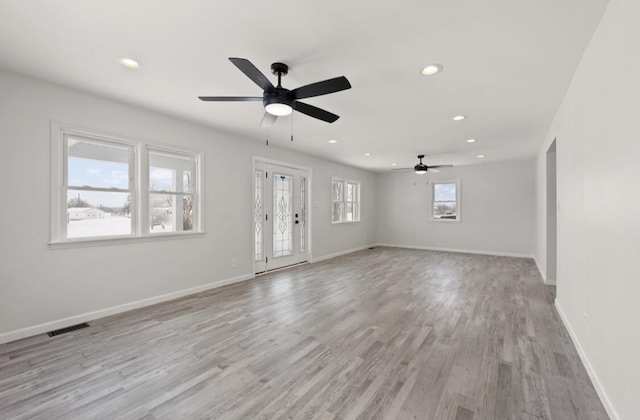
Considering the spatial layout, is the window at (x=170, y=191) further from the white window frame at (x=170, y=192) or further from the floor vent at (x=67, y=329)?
the floor vent at (x=67, y=329)

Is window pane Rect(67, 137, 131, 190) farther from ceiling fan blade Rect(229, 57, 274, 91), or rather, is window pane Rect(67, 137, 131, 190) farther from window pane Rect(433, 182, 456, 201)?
window pane Rect(433, 182, 456, 201)

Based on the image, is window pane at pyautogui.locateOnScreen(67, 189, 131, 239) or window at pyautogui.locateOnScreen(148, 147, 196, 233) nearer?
window pane at pyautogui.locateOnScreen(67, 189, 131, 239)

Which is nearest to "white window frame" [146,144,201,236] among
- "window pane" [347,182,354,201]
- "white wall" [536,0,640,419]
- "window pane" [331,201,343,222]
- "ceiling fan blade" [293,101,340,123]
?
"ceiling fan blade" [293,101,340,123]

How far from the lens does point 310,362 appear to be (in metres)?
2.35

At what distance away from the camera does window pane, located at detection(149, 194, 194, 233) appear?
3.93 m

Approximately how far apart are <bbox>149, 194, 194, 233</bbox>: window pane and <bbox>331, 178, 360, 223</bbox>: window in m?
3.96

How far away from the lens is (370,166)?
27.2 feet

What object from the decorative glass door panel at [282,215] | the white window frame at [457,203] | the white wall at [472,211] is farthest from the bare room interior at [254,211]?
the white window frame at [457,203]

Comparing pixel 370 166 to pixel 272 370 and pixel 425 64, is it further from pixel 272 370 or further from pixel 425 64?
pixel 272 370

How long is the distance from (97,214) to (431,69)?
161 inches

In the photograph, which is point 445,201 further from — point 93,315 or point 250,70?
point 93,315

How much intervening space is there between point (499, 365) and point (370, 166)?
6.53 m

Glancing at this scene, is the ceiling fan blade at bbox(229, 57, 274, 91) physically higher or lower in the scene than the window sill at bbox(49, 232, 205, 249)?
higher

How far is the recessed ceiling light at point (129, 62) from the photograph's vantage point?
2490mm
